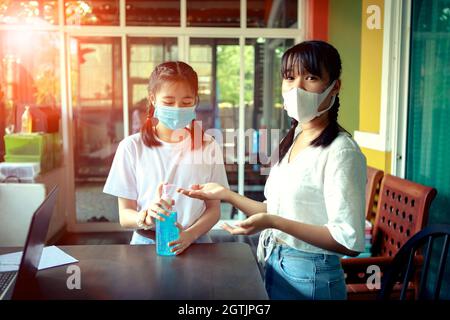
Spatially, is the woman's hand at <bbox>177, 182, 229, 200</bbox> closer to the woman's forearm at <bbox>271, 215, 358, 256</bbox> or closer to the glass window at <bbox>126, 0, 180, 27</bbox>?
the woman's forearm at <bbox>271, 215, 358, 256</bbox>

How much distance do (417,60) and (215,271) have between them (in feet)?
4.36

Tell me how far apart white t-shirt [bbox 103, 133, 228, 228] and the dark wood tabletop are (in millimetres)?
128

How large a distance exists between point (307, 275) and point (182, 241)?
31 cm

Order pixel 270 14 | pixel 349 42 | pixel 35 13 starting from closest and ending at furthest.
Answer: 1. pixel 349 42
2. pixel 35 13
3. pixel 270 14

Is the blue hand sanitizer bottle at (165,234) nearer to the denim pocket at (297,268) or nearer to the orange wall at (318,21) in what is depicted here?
the denim pocket at (297,268)

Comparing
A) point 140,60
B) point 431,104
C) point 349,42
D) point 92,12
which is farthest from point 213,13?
point 431,104

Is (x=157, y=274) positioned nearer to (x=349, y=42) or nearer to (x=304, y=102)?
(x=304, y=102)

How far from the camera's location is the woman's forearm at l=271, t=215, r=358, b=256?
826 millimetres

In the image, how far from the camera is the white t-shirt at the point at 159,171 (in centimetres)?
113

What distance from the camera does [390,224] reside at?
150 centimetres

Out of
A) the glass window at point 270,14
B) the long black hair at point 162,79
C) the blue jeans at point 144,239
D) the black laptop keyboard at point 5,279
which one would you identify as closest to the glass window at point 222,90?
the glass window at point 270,14

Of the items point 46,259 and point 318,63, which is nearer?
point 318,63

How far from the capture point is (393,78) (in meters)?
1.84
